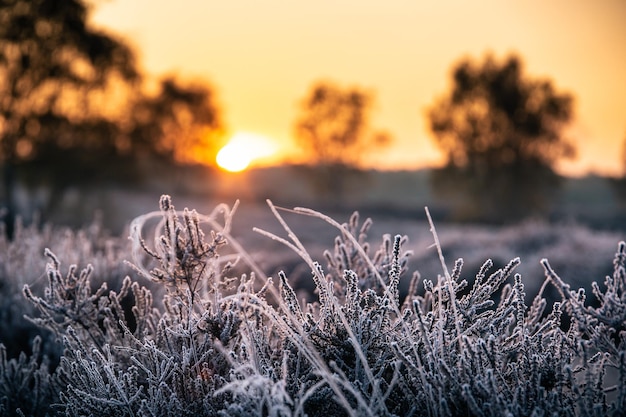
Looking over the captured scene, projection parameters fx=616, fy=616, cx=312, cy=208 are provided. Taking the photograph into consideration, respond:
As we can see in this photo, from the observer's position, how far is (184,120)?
2132 inches

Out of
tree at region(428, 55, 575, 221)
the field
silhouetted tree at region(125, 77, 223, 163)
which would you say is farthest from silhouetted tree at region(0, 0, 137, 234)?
silhouetted tree at region(125, 77, 223, 163)

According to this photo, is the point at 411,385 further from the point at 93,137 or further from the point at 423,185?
the point at 423,185

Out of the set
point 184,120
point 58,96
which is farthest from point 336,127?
point 58,96

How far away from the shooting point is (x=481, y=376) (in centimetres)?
190

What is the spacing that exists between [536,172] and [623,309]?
35569mm

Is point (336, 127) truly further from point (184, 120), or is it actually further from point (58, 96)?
point (58, 96)

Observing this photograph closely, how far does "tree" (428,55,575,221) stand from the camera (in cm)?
3531

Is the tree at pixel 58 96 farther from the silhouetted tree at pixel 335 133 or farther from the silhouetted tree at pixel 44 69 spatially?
the silhouetted tree at pixel 335 133

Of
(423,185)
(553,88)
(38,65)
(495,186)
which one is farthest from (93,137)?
(423,185)

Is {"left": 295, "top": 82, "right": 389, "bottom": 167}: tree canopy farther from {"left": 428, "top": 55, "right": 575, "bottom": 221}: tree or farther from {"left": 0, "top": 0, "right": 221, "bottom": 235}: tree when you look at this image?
{"left": 0, "top": 0, "right": 221, "bottom": 235}: tree

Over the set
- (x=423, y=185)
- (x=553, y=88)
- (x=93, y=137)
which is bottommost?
(x=423, y=185)

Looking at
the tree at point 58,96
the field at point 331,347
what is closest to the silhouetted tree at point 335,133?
the tree at point 58,96

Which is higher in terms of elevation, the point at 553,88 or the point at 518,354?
the point at 553,88

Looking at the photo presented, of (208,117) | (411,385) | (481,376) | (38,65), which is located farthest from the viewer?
(208,117)
